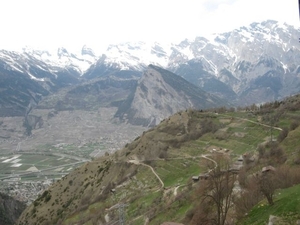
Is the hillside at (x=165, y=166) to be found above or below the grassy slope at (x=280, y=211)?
below

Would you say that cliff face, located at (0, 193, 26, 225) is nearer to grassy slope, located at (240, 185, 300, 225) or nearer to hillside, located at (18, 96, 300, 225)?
hillside, located at (18, 96, 300, 225)

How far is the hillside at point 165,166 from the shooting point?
213ft

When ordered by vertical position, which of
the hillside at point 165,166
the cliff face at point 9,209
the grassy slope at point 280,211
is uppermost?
the grassy slope at point 280,211

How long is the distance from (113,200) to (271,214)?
197 ft

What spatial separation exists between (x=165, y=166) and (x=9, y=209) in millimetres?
105512

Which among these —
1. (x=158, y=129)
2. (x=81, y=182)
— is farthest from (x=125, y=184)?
(x=158, y=129)

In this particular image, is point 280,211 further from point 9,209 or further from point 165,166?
point 9,209

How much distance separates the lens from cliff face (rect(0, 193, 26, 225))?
15045 cm

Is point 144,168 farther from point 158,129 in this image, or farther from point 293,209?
point 293,209

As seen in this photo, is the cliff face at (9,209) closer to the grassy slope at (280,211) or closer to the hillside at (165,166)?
the hillside at (165,166)

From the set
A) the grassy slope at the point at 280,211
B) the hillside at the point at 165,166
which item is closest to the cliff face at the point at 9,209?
the hillside at the point at 165,166

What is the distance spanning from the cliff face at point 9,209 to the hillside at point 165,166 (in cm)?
3775

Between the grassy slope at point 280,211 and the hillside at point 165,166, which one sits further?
the hillside at point 165,166

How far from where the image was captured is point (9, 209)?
16738 cm
